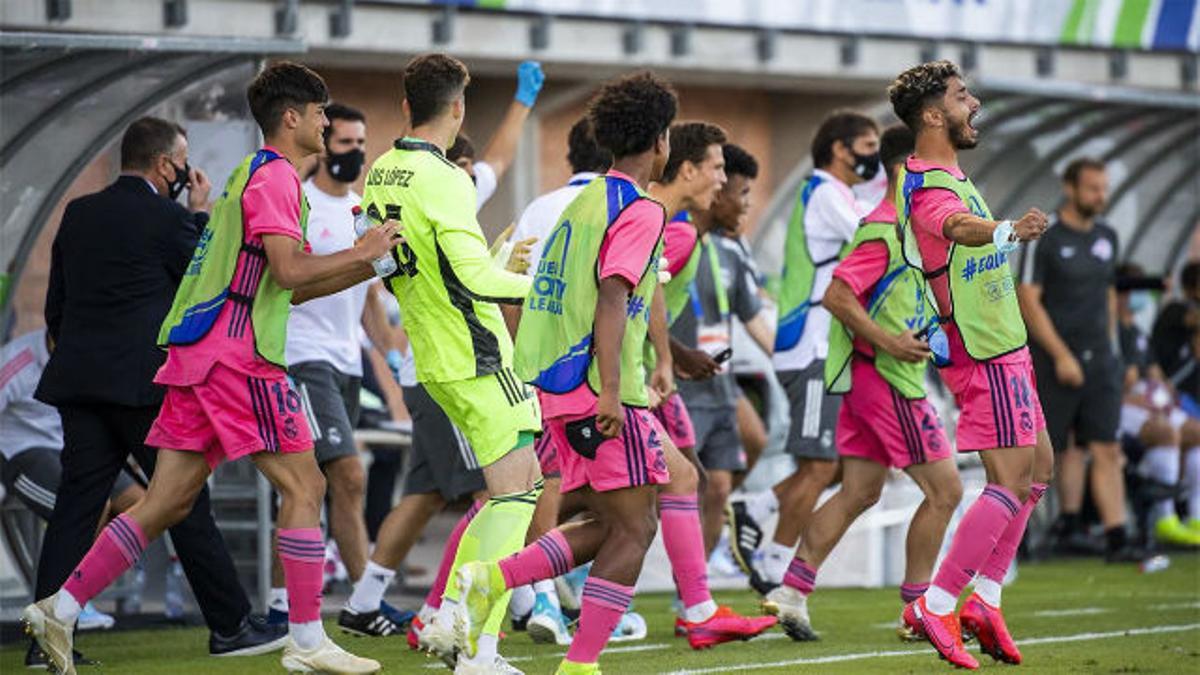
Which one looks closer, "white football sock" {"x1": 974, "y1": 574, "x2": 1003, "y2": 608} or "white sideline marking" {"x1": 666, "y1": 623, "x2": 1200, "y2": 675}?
"white sideline marking" {"x1": 666, "y1": 623, "x2": 1200, "y2": 675}

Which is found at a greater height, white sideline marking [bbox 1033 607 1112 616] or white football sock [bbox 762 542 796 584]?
white football sock [bbox 762 542 796 584]

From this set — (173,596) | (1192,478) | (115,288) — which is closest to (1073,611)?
(173,596)

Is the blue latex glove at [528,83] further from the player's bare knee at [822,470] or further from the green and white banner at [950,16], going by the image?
the green and white banner at [950,16]

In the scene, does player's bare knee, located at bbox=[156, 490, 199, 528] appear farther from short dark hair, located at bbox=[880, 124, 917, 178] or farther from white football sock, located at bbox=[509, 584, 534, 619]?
short dark hair, located at bbox=[880, 124, 917, 178]

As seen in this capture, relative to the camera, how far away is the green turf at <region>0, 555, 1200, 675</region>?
9.65m

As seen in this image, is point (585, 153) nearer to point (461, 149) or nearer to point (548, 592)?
point (461, 149)

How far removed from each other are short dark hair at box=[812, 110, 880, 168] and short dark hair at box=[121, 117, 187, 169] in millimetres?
3626

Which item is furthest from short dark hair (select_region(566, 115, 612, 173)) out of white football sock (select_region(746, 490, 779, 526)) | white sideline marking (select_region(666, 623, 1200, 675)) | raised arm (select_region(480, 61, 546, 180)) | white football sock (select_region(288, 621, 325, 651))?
white football sock (select_region(288, 621, 325, 651))

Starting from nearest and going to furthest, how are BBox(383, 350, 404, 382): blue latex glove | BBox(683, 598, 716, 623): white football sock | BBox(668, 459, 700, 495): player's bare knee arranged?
BBox(683, 598, 716, 623): white football sock, BBox(668, 459, 700, 495): player's bare knee, BBox(383, 350, 404, 382): blue latex glove

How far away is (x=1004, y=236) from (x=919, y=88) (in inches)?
37.1

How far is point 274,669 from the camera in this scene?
9.76 m

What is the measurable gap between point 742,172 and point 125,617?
3554mm

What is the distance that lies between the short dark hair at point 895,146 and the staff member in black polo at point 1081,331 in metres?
4.18

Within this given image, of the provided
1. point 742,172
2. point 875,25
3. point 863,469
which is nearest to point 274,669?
point 863,469
